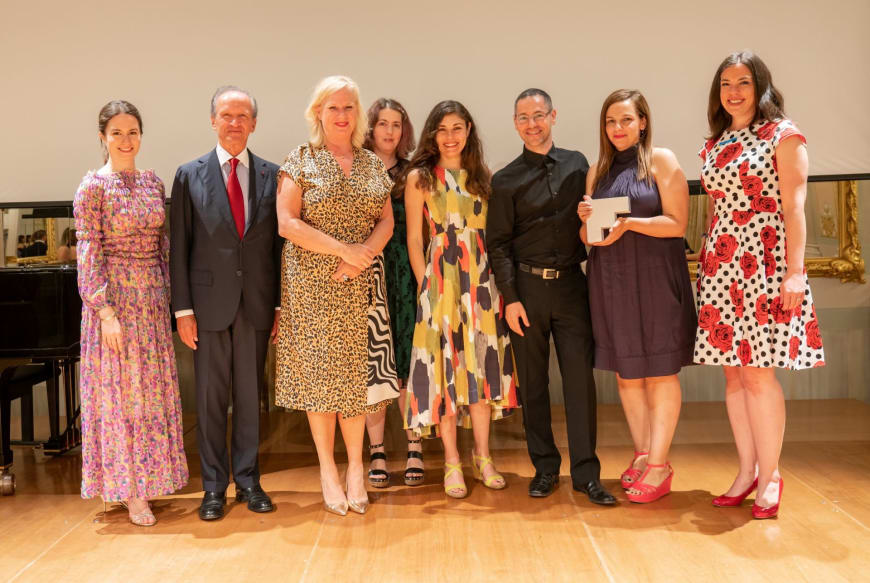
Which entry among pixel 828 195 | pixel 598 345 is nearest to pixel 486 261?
pixel 598 345

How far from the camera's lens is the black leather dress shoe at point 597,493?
3.26 meters

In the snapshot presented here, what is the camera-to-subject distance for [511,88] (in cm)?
442

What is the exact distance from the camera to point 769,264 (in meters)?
3.04

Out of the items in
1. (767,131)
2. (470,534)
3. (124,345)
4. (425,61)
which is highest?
(425,61)

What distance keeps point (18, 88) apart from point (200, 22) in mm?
1098

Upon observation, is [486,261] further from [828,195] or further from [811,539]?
[828,195]

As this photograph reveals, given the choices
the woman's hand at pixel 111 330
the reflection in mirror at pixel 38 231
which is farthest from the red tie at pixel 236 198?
the reflection in mirror at pixel 38 231

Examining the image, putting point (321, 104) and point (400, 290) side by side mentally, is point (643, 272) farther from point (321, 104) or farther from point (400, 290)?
point (321, 104)

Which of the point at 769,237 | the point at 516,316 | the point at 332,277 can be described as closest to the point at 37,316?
the point at 332,277

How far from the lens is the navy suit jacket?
326 cm

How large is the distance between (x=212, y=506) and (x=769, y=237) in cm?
245

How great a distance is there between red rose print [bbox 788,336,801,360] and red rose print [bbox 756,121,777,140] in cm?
77

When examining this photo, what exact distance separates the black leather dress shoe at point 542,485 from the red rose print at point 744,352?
0.95m

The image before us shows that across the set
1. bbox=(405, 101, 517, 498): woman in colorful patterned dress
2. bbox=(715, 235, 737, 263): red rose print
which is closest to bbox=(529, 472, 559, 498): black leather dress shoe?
bbox=(405, 101, 517, 498): woman in colorful patterned dress
